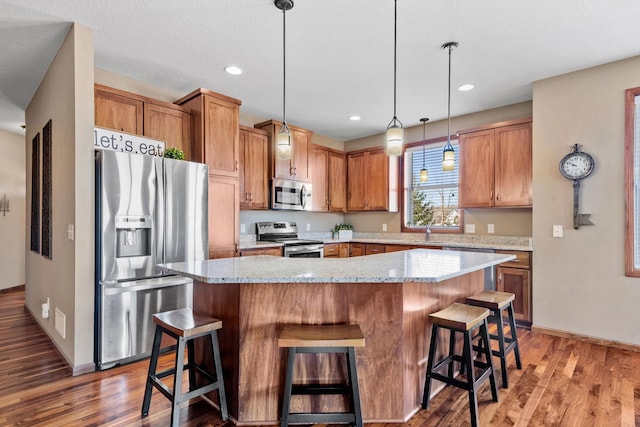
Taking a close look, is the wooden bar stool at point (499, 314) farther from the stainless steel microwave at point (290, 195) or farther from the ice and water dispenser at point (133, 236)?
the stainless steel microwave at point (290, 195)

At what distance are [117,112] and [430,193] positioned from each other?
4.16 m

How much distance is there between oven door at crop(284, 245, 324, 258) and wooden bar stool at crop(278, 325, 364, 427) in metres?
2.63

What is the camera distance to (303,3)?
7.70 feet

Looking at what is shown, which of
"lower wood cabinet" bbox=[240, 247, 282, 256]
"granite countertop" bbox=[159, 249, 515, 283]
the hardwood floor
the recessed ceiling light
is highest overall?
the recessed ceiling light

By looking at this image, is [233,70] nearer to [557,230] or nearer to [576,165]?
[576,165]

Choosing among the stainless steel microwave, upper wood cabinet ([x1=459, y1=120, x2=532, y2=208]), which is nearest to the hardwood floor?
upper wood cabinet ([x1=459, y1=120, x2=532, y2=208])

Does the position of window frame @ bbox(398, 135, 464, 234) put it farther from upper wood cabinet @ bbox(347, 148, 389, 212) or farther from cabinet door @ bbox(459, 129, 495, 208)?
cabinet door @ bbox(459, 129, 495, 208)

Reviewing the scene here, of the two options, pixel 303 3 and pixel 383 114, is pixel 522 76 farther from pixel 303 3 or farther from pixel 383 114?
pixel 303 3

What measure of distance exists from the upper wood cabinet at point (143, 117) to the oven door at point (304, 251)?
66.1 inches

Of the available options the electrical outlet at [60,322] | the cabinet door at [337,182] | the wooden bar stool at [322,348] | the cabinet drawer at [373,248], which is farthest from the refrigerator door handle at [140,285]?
the cabinet door at [337,182]

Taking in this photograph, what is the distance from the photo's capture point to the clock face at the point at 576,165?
3.25 m

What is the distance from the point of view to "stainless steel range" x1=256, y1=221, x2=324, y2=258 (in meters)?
4.55

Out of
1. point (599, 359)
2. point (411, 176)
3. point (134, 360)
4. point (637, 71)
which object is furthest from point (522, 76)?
point (134, 360)

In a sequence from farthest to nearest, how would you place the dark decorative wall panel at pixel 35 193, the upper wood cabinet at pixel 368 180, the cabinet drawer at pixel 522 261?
the upper wood cabinet at pixel 368 180
the dark decorative wall panel at pixel 35 193
the cabinet drawer at pixel 522 261
